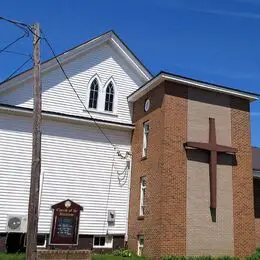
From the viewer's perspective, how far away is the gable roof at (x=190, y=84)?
72.3 feet

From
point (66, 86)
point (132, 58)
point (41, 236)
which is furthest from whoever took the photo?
point (132, 58)

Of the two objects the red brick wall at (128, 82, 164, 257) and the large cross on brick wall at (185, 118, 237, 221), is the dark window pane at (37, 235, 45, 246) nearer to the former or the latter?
the red brick wall at (128, 82, 164, 257)

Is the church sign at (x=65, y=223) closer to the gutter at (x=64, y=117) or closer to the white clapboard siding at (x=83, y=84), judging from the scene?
the gutter at (x=64, y=117)

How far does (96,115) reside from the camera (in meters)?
24.7

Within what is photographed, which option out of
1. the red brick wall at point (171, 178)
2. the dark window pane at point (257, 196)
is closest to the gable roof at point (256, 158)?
the dark window pane at point (257, 196)

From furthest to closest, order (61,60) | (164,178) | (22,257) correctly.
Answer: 1. (61,60)
2. (164,178)
3. (22,257)

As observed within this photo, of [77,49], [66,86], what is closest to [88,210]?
[66,86]

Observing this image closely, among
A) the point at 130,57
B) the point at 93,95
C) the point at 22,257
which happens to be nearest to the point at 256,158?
the point at 130,57

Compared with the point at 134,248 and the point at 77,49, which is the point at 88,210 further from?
the point at 77,49

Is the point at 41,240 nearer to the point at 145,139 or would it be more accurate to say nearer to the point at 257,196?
the point at 145,139

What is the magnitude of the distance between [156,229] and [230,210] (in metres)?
3.90

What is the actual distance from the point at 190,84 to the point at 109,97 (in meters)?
5.06

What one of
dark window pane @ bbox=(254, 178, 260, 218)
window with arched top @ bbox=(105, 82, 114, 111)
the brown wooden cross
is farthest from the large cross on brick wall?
window with arched top @ bbox=(105, 82, 114, 111)

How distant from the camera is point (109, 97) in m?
25.4
